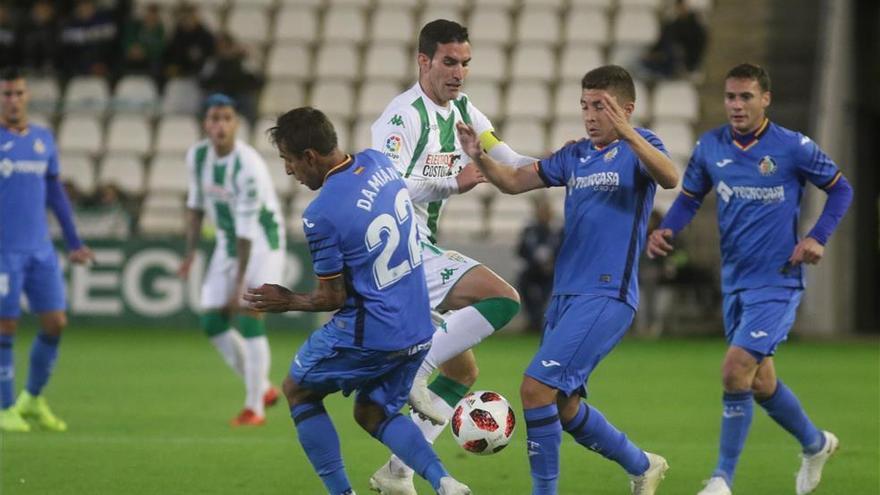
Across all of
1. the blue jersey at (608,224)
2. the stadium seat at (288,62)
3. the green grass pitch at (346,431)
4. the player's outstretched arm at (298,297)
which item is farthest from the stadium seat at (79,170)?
the player's outstretched arm at (298,297)

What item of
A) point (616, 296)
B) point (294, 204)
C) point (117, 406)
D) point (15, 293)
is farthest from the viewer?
point (294, 204)

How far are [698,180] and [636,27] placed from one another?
12759 mm

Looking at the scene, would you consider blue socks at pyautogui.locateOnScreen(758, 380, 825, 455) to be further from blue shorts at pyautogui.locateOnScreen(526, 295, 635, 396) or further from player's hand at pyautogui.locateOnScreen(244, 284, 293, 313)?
player's hand at pyautogui.locateOnScreen(244, 284, 293, 313)

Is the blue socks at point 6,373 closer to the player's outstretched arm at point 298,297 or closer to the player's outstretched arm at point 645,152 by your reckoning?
the player's outstretched arm at point 298,297

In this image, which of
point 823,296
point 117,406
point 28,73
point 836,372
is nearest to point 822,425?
point 836,372

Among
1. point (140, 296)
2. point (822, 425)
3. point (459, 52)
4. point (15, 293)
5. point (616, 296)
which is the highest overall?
point (459, 52)

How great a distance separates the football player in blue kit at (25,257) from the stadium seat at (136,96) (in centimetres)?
1021

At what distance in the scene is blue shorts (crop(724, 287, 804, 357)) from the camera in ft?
24.8

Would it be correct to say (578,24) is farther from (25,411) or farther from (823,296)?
(25,411)

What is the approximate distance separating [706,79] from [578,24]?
1.97 m

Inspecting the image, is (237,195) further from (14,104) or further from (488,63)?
(488,63)

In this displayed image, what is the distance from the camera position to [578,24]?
20.6 m

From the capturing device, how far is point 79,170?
19.7 metres

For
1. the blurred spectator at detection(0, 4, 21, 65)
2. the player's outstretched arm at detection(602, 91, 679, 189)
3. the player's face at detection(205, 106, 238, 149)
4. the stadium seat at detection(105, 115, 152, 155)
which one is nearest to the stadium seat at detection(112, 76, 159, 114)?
the stadium seat at detection(105, 115, 152, 155)
